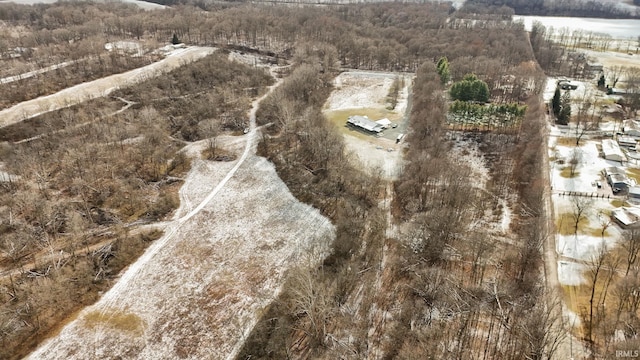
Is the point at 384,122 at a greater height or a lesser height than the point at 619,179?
greater

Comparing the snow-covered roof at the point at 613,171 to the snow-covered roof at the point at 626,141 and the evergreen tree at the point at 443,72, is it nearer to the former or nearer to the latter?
the snow-covered roof at the point at 626,141

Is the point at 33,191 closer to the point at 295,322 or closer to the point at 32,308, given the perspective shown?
the point at 32,308

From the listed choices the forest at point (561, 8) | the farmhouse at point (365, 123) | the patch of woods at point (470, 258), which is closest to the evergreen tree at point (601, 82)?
the patch of woods at point (470, 258)

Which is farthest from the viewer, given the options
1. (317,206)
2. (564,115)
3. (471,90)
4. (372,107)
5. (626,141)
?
(372,107)

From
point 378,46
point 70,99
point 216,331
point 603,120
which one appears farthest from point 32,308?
point 378,46

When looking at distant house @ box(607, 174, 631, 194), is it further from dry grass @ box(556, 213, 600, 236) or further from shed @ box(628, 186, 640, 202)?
dry grass @ box(556, 213, 600, 236)

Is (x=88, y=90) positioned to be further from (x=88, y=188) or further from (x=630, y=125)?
(x=630, y=125)

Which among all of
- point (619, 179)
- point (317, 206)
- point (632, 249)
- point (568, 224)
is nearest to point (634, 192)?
point (619, 179)
